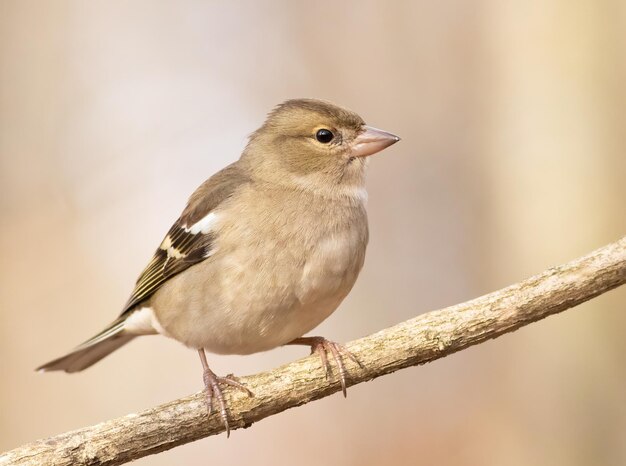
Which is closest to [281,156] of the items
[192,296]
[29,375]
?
[192,296]

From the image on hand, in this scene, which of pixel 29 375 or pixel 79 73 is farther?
pixel 79 73

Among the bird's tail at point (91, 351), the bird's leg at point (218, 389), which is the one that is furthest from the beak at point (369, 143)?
the bird's tail at point (91, 351)

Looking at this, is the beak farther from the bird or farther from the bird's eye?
the bird's eye

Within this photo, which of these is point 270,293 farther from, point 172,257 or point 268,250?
point 172,257

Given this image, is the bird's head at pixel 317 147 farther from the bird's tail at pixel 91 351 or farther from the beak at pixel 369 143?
the bird's tail at pixel 91 351

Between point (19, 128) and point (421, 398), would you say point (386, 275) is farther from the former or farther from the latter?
point (19, 128)

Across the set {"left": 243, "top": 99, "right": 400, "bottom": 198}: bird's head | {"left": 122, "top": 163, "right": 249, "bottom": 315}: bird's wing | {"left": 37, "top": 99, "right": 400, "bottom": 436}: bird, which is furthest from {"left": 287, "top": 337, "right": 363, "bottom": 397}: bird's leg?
{"left": 243, "top": 99, "right": 400, "bottom": 198}: bird's head
